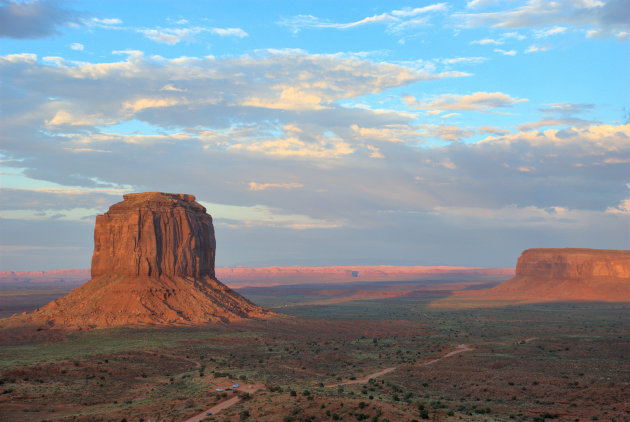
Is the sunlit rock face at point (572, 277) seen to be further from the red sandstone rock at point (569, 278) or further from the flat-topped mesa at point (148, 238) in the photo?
the flat-topped mesa at point (148, 238)

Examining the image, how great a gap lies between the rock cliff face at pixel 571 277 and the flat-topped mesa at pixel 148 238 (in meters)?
109

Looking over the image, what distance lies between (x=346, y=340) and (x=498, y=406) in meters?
36.1

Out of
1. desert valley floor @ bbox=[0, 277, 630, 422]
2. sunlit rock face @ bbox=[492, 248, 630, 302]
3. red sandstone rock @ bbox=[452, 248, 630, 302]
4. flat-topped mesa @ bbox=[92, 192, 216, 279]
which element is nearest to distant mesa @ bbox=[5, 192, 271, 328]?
flat-topped mesa @ bbox=[92, 192, 216, 279]

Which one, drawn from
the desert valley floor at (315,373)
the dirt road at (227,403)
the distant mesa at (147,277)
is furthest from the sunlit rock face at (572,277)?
the dirt road at (227,403)

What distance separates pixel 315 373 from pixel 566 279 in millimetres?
140960

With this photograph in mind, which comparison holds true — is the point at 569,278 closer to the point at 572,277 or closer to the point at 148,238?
the point at 572,277

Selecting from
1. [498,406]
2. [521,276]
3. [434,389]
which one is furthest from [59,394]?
[521,276]

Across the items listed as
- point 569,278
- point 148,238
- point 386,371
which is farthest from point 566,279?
point 386,371

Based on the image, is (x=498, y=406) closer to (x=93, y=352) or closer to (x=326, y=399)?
(x=326, y=399)

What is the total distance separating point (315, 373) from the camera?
46938 mm

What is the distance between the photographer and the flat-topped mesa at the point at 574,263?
16012 cm

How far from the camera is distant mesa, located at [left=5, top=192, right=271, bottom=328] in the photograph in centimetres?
7131

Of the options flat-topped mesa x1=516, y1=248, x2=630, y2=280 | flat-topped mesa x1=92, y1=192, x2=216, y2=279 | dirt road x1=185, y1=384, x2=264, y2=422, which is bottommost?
dirt road x1=185, y1=384, x2=264, y2=422

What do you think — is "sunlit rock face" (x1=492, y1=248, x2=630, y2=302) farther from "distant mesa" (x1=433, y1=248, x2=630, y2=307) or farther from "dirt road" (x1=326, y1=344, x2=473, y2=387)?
"dirt road" (x1=326, y1=344, x2=473, y2=387)
